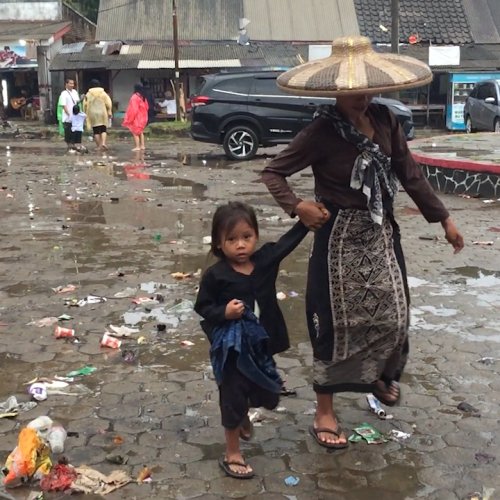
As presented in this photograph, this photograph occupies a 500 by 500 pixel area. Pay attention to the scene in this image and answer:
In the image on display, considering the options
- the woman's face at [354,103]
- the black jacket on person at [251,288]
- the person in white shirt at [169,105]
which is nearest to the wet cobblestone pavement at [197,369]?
the black jacket on person at [251,288]

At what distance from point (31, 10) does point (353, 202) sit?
98.4 ft

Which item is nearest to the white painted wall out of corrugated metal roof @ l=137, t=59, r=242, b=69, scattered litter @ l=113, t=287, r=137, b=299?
corrugated metal roof @ l=137, t=59, r=242, b=69

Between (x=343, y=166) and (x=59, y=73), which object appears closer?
(x=343, y=166)

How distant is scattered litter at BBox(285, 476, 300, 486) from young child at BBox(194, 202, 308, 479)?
0.17 meters

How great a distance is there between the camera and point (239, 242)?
10.6 ft

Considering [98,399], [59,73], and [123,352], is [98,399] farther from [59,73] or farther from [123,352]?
[59,73]

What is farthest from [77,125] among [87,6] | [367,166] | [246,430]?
[87,6]

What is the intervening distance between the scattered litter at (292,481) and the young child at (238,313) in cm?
17

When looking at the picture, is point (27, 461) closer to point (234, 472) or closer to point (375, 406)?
point (234, 472)

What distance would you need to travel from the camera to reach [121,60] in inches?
1035

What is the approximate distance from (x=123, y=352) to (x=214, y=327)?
173 centimetres

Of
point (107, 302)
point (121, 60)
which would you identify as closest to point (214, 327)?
point (107, 302)

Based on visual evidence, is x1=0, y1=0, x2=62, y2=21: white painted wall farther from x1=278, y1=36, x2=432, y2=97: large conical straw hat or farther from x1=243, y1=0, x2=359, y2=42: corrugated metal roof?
x1=278, y1=36, x2=432, y2=97: large conical straw hat

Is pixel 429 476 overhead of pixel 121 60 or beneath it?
beneath
